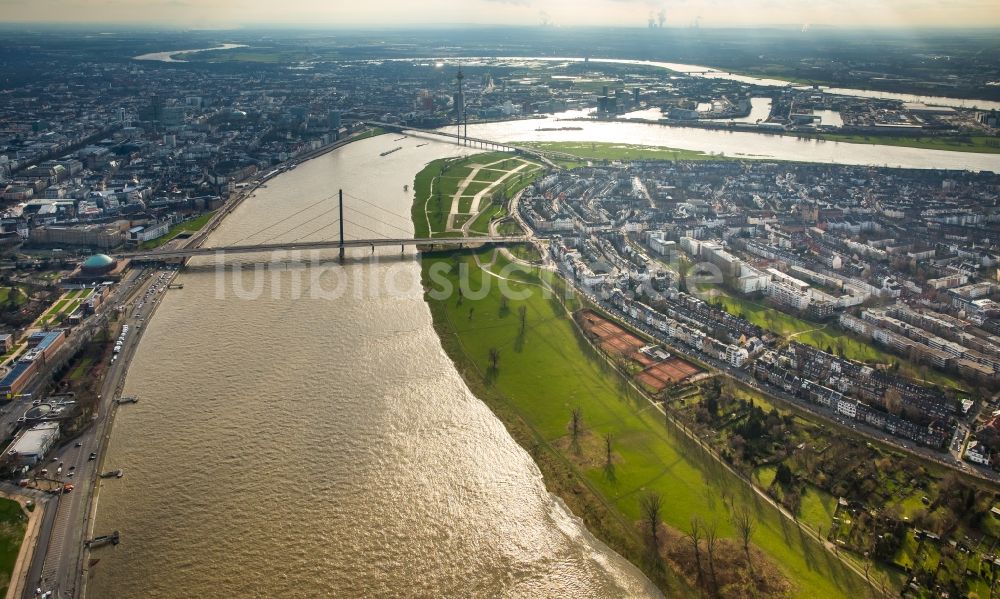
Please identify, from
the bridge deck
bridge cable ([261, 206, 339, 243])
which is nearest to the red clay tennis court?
the bridge deck

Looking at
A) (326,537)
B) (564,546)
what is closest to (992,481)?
(564,546)

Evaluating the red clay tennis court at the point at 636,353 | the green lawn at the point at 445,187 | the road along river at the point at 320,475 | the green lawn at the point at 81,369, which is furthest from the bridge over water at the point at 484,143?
the green lawn at the point at 81,369

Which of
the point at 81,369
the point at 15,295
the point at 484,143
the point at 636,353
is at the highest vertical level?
the point at 484,143

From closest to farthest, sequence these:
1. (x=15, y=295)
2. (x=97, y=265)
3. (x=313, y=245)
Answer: (x=15, y=295) < (x=97, y=265) < (x=313, y=245)

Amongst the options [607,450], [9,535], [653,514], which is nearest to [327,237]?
[607,450]

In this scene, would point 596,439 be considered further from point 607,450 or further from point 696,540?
point 696,540

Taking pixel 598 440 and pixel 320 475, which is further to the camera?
pixel 598 440
